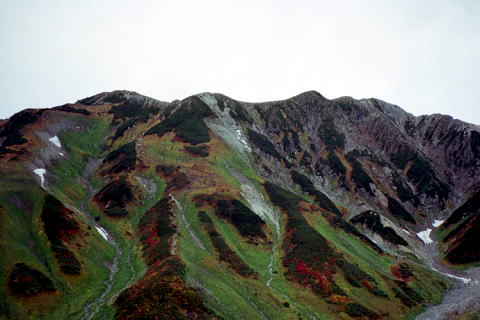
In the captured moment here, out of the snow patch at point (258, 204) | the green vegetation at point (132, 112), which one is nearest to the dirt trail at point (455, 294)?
the snow patch at point (258, 204)

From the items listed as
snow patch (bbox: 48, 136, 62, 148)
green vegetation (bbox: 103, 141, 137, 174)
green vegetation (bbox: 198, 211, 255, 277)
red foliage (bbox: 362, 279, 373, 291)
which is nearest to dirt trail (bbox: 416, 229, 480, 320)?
red foliage (bbox: 362, 279, 373, 291)

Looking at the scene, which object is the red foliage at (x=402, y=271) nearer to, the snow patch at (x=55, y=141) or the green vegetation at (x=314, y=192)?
the green vegetation at (x=314, y=192)

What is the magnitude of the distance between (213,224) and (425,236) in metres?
107

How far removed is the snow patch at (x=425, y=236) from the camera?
463 feet

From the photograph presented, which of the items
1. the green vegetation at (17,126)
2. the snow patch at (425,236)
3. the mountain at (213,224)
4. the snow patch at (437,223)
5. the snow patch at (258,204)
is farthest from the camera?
the snow patch at (437,223)

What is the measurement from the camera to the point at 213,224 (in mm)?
96688

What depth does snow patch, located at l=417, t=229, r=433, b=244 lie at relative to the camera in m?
141

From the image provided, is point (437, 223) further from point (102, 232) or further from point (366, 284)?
point (102, 232)

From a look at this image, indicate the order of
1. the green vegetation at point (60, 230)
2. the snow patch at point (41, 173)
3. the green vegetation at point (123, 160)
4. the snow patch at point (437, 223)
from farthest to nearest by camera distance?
the snow patch at point (437, 223), the green vegetation at point (123, 160), the snow patch at point (41, 173), the green vegetation at point (60, 230)

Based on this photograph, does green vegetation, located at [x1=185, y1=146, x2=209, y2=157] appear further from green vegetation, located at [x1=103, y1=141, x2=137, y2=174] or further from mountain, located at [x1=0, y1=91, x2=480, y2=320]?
green vegetation, located at [x1=103, y1=141, x2=137, y2=174]

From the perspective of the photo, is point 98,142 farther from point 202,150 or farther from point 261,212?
point 261,212

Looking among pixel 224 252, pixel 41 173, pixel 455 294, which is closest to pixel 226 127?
pixel 41 173

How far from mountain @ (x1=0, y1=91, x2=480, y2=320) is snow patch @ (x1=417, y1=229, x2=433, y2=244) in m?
2.22

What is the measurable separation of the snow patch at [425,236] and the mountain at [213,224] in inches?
87.4
